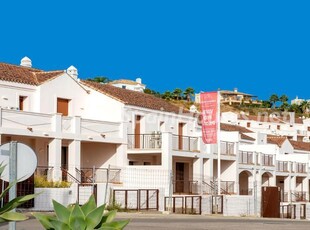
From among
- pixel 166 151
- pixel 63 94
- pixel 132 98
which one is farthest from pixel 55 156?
pixel 132 98

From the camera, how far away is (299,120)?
477 ft

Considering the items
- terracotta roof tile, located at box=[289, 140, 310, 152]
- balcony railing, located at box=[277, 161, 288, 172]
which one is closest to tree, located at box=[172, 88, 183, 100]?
terracotta roof tile, located at box=[289, 140, 310, 152]

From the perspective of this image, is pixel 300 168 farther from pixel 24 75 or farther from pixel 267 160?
pixel 24 75

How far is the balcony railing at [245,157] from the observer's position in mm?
57266

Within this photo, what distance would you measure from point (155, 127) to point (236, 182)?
756cm

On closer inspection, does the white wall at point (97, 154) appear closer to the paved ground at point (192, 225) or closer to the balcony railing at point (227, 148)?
A: the balcony railing at point (227, 148)

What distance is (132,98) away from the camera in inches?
2072

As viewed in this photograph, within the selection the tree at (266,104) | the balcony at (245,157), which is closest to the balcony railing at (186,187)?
the balcony at (245,157)

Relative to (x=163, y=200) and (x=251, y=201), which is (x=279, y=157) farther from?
(x=163, y=200)

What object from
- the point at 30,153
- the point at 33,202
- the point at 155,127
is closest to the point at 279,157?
the point at 155,127

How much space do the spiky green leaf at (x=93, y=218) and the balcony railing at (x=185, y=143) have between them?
139 feet

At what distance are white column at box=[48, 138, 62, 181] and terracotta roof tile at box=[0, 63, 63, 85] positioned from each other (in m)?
4.33

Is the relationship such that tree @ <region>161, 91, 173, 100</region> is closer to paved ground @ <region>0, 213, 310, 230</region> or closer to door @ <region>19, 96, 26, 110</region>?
door @ <region>19, 96, 26, 110</region>

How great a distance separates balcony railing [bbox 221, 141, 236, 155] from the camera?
5469cm
